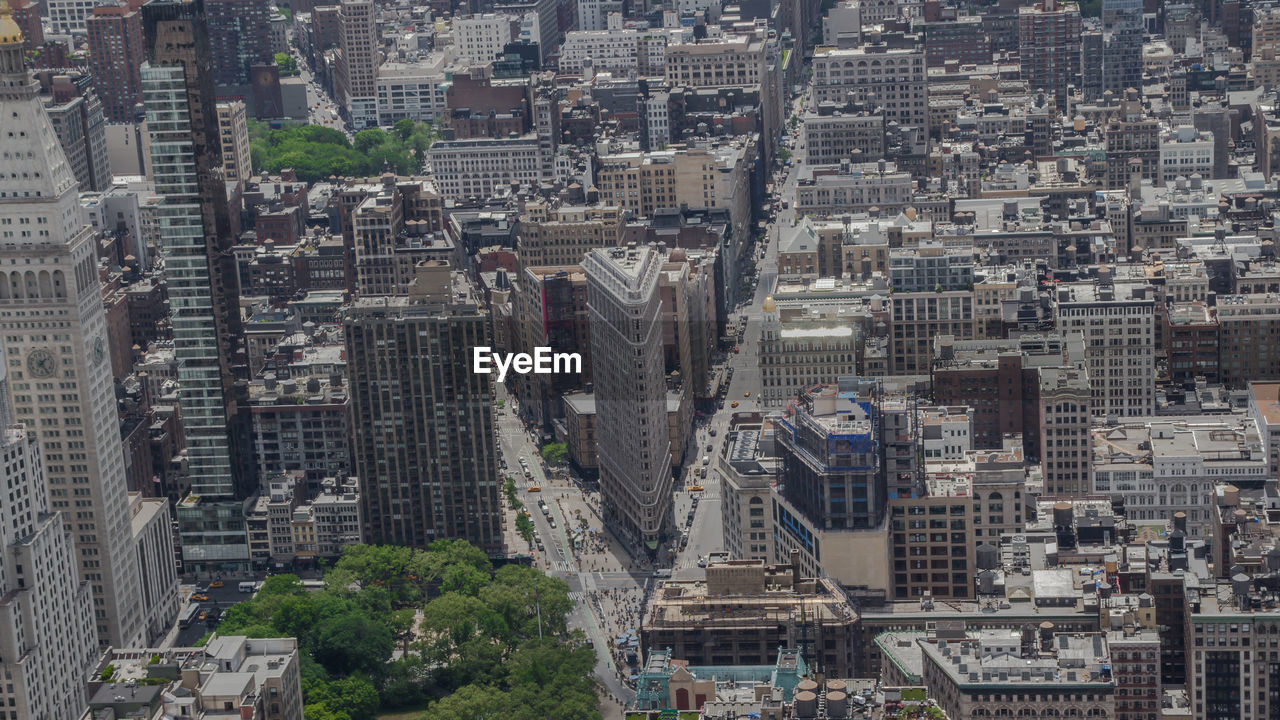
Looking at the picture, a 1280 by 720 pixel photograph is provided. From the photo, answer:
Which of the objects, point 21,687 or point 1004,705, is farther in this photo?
point 21,687

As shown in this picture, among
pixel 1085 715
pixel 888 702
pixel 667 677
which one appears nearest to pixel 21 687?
pixel 667 677

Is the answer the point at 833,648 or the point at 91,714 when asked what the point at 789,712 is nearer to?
the point at 833,648

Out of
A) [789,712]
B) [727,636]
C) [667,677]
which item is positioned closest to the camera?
[789,712]

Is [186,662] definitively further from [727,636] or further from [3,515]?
[727,636]

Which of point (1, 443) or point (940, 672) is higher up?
point (1, 443)

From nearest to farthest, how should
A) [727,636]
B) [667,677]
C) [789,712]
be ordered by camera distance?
[789,712], [667,677], [727,636]

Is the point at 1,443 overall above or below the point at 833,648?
above

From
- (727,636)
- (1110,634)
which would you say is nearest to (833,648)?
(727,636)

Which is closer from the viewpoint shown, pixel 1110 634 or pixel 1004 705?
pixel 1004 705
